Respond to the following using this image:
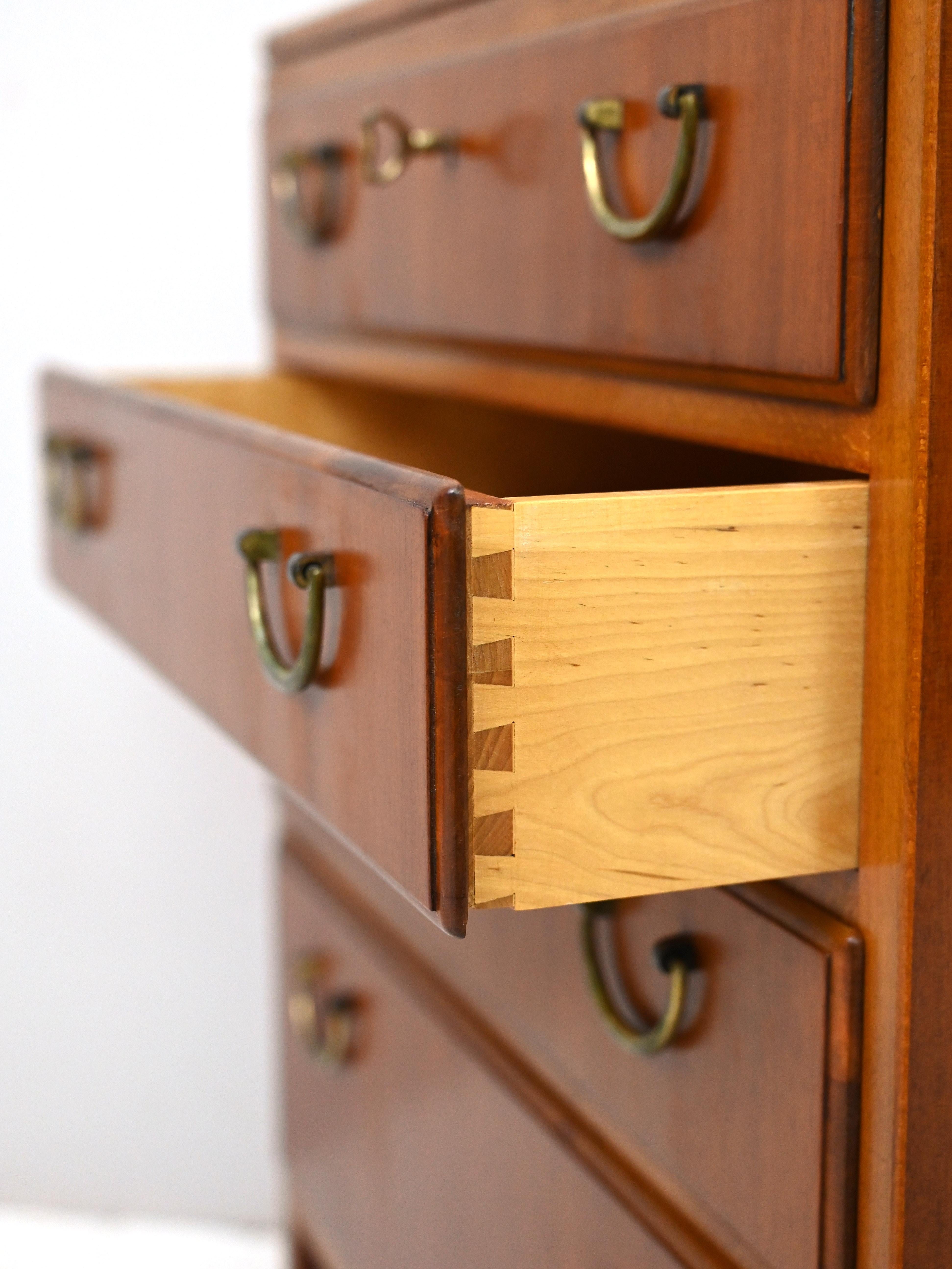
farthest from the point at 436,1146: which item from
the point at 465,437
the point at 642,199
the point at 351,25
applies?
the point at 351,25

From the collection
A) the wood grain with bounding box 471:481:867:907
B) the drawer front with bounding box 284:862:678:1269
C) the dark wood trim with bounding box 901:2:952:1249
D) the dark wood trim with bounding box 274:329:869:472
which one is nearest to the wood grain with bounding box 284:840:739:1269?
the drawer front with bounding box 284:862:678:1269

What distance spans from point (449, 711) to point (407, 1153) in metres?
0.51

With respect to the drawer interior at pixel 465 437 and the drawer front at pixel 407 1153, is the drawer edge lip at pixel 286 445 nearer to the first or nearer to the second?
the drawer interior at pixel 465 437

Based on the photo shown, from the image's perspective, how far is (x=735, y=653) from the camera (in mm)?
500

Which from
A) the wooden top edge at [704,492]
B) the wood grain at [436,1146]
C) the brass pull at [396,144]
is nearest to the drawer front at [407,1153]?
the wood grain at [436,1146]

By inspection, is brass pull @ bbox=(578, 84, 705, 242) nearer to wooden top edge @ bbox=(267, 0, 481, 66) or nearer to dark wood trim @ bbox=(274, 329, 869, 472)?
dark wood trim @ bbox=(274, 329, 869, 472)

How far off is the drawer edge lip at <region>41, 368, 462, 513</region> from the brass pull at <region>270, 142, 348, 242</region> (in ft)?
0.46

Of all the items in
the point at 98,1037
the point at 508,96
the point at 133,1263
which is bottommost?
the point at 133,1263

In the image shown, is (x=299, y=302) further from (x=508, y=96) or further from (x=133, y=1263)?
(x=133, y=1263)

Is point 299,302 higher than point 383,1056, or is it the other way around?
point 299,302

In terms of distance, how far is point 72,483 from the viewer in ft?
2.88

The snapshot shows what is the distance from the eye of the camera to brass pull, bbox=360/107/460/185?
2.47ft

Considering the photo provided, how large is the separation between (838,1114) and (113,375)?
2.27 ft

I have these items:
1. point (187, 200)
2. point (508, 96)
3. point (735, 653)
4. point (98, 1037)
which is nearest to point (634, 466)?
point (508, 96)
